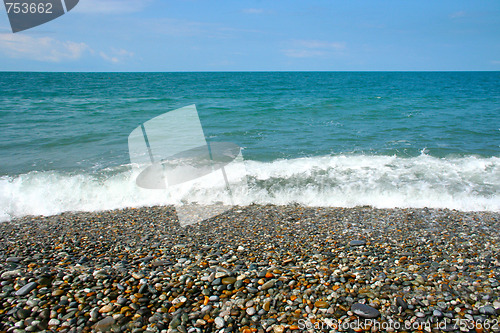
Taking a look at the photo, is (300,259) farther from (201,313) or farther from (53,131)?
(53,131)

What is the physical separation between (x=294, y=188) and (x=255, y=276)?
15.6ft

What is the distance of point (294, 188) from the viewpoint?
8.54 m

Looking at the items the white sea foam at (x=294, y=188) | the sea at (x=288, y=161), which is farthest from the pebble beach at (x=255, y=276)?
the sea at (x=288, y=161)

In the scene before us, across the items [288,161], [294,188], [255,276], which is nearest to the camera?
[255,276]

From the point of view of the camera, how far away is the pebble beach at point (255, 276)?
3227 mm

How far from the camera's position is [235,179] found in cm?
928

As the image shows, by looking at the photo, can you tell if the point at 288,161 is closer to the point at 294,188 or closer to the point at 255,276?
the point at 294,188

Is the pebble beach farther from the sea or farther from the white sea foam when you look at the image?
the sea

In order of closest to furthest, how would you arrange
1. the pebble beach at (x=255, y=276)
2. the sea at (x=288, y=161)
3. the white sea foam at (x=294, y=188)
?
the pebble beach at (x=255, y=276) < the white sea foam at (x=294, y=188) < the sea at (x=288, y=161)

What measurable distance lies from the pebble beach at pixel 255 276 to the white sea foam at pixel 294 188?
1441 mm

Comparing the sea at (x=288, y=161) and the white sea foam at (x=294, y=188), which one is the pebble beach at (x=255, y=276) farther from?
the sea at (x=288, y=161)

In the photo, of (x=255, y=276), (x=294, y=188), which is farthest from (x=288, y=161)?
(x=255, y=276)

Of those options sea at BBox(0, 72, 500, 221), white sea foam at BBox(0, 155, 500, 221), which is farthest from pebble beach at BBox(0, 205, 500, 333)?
sea at BBox(0, 72, 500, 221)

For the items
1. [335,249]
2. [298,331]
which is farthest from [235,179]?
[298,331]
